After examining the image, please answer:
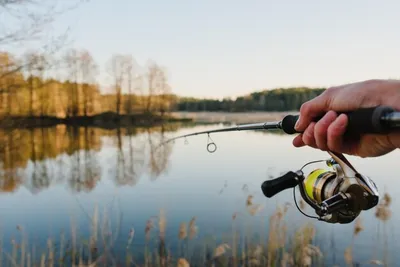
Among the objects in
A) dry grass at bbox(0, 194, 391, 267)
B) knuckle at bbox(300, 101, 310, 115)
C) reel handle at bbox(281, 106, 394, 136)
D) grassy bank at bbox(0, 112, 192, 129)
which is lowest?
dry grass at bbox(0, 194, 391, 267)

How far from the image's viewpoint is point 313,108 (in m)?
1.15

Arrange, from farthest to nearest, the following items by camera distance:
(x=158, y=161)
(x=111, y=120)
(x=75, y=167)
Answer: (x=111, y=120), (x=158, y=161), (x=75, y=167)

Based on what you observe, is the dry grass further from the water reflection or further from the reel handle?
the water reflection

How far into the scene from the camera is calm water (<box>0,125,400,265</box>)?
21.3 ft

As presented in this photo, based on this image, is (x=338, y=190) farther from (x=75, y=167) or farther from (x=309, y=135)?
(x=75, y=167)

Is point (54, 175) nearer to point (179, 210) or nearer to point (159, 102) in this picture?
point (179, 210)

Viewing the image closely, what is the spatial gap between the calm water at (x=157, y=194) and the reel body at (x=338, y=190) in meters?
3.96

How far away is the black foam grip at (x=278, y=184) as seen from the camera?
4.12ft

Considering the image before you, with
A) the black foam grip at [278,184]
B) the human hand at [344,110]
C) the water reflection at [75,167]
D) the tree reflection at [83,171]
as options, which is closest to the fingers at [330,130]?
the human hand at [344,110]

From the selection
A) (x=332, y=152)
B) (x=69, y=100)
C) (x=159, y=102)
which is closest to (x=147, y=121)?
(x=159, y=102)

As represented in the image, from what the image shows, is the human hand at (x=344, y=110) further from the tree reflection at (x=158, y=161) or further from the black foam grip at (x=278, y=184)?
the tree reflection at (x=158, y=161)

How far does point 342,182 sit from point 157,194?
9.74 m

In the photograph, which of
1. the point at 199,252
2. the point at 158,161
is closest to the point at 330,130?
the point at 199,252

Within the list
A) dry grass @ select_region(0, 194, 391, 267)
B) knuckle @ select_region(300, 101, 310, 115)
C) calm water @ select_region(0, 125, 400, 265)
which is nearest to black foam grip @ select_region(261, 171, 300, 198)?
knuckle @ select_region(300, 101, 310, 115)
